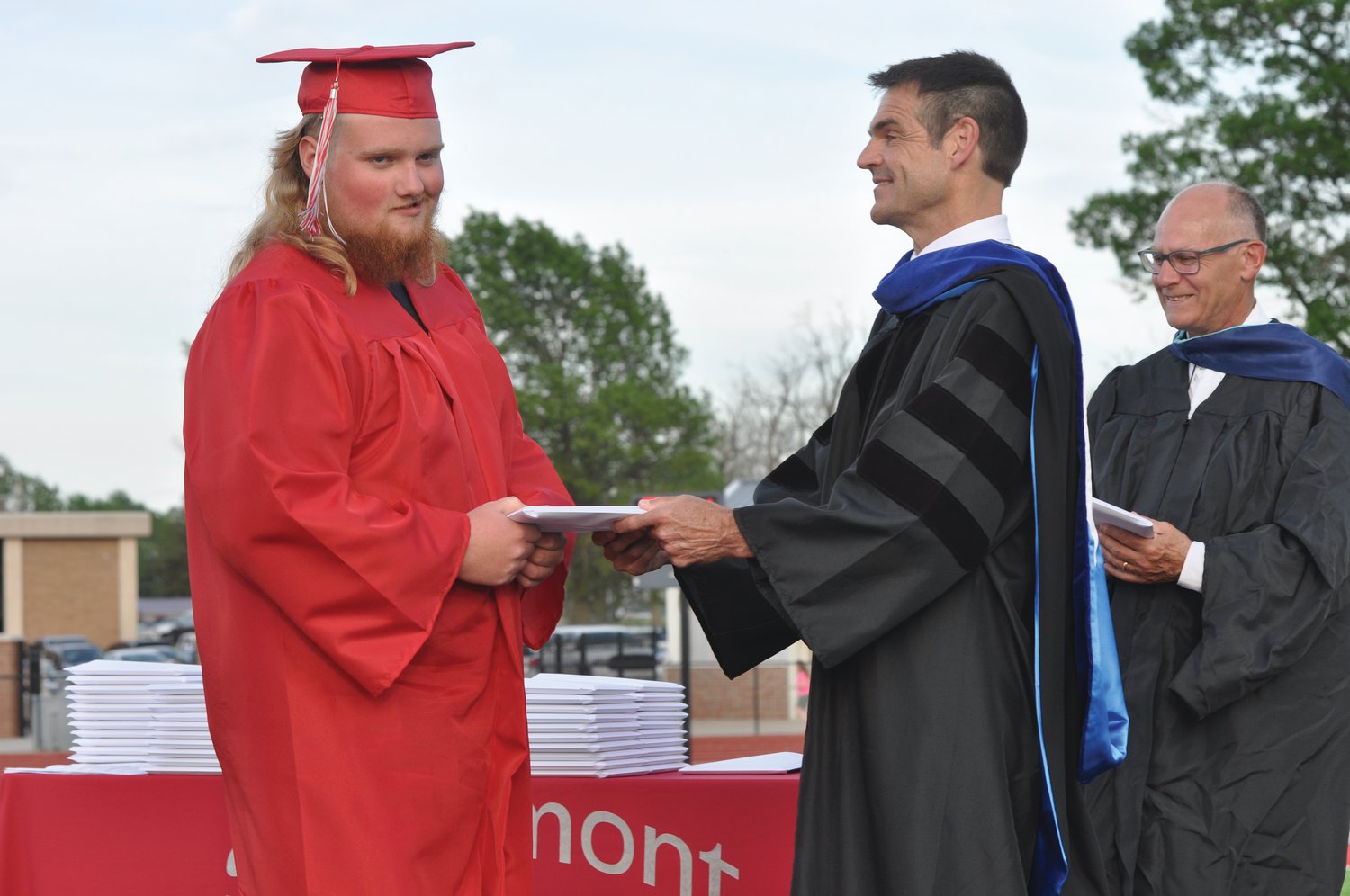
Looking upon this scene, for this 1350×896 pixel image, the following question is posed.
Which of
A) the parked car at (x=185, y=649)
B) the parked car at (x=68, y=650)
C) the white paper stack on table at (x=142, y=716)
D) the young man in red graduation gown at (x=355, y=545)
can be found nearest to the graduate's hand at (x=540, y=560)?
the young man in red graduation gown at (x=355, y=545)

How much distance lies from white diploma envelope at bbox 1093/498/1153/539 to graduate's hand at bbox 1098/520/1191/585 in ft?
0.14

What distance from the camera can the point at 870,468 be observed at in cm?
298

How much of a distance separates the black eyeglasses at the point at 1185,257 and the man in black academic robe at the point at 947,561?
42.5 inches

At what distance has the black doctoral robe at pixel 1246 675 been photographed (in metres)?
3.78

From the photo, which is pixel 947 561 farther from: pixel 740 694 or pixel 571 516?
pixel 740 694

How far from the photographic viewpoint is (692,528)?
3084mm

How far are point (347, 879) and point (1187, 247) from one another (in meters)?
2.75

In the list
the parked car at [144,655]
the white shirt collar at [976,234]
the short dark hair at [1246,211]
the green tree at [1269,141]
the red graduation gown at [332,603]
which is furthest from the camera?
the parked car at [144,655]

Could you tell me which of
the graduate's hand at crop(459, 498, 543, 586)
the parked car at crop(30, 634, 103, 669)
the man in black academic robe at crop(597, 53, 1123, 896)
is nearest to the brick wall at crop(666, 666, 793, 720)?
the parked car at crop(30, 634, 103, 669)

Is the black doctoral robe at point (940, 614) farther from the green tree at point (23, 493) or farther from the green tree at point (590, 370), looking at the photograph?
the green tree at point (23, 493)

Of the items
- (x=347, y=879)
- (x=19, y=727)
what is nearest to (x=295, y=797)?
(x=347, y=879)

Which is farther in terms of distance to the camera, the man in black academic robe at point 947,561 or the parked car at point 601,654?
the parked car at point 601,654

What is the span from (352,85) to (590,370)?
1508 inches

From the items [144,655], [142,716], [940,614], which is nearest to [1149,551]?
[940,614]
